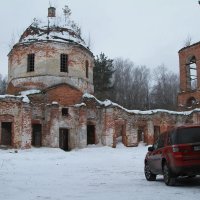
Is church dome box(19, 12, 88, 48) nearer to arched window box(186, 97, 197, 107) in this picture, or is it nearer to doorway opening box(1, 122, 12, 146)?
doorway opening box(1, 122, 12, 146)

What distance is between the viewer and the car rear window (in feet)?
32.7

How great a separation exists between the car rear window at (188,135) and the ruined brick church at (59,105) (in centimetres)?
1867

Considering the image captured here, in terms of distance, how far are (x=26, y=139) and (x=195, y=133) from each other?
18888mm

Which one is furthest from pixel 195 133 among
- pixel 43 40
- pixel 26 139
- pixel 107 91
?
pixel 107 91

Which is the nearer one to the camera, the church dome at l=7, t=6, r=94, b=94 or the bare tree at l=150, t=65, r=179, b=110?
the church dome at l=7, t=6, r=94, b=94

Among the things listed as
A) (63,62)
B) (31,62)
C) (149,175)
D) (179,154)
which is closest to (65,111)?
(63,62)

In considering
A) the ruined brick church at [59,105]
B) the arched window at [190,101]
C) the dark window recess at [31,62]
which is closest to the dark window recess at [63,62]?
the ruined brick church at [59,105]

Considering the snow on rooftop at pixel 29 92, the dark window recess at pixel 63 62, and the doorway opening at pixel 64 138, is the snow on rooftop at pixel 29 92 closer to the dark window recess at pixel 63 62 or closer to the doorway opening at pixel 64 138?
the dark window recess at pixel 63 62

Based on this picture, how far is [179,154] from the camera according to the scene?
9.66 metres

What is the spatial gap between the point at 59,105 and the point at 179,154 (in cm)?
2073

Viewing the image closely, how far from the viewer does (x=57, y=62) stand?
3241 centimetres

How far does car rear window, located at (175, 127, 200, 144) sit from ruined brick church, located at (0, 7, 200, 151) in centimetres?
1867

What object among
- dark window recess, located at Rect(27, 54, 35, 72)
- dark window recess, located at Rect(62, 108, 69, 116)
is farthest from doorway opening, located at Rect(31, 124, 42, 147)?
dark window recess, located at Rect(27, 54, 35, 72)

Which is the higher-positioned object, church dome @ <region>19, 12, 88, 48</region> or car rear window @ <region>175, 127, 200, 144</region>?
church dome @ <region>19, 12, 88, 48</region>
